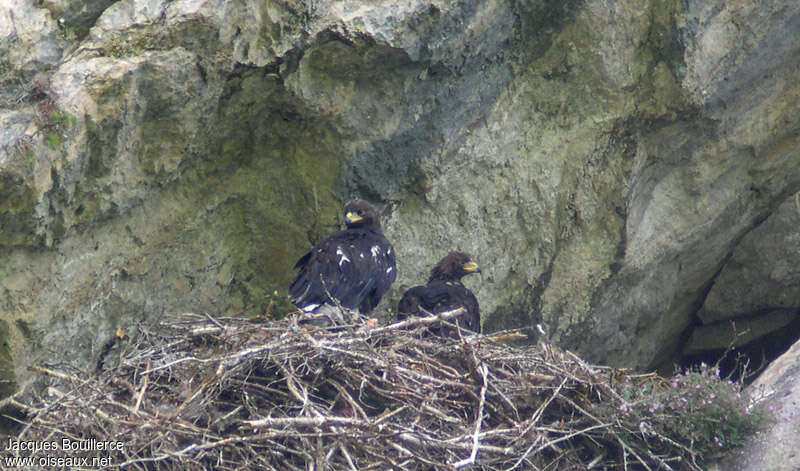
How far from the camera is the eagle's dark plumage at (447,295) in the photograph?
834cm

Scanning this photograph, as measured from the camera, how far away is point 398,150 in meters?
8.63

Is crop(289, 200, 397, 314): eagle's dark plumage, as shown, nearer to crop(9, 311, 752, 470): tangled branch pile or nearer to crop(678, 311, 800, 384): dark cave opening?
crop(9, 311, 752, 470): tangled branch pile

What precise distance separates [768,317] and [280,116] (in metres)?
5.11

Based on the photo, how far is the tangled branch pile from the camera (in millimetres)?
6727

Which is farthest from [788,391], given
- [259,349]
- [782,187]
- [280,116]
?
[280,116]

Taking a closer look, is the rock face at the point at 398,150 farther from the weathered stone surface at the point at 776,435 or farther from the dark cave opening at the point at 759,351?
the weathered stone surface at the point at 776,435

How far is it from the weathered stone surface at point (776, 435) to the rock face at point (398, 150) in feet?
6.31

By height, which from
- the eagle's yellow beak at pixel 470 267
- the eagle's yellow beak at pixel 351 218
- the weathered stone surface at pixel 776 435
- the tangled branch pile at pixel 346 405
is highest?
the weathered stone surface at pixel 776 435

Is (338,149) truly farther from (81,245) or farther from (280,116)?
(81,245)

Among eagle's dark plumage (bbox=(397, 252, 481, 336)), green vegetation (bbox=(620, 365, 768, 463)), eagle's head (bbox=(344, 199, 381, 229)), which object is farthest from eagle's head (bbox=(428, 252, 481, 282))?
green vegetation (bbox=(620, 365, 768, 463))

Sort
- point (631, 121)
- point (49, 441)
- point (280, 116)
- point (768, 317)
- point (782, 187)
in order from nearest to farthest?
1. point (49, 441)
2. point (280, 116)
3. point (631, 121)
4. point (782, 187)
5. point (768, 317)

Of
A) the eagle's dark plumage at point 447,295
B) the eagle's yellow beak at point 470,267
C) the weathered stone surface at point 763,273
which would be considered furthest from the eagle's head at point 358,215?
the weathered stone surface at point 763,273

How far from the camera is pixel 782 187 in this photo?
970 centimetres

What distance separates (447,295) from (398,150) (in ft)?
3.82
